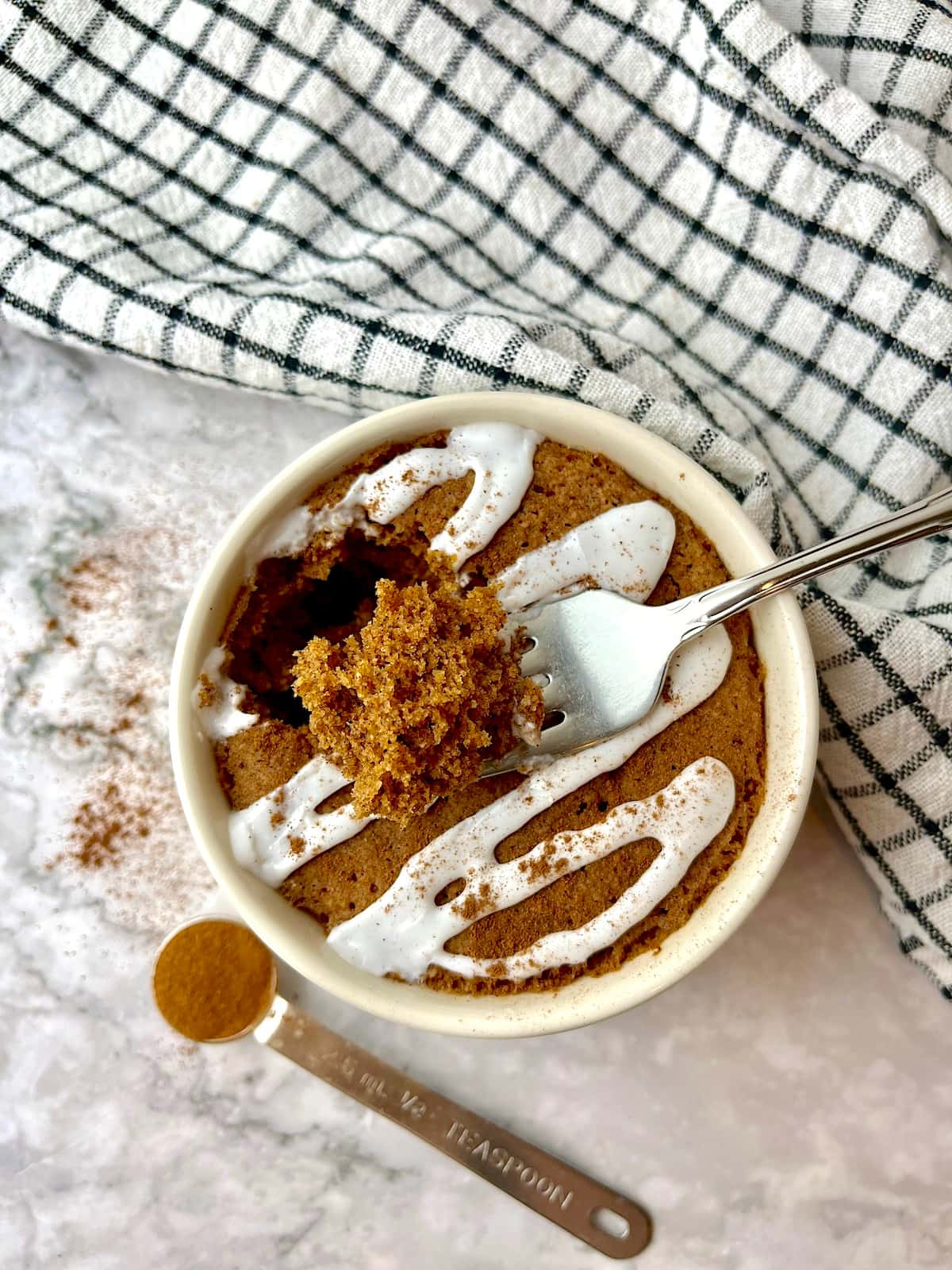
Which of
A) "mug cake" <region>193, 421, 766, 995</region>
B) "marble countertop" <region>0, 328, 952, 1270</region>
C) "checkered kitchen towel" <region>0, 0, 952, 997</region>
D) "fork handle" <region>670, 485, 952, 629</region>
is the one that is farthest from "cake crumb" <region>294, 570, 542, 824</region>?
"marble countertop" <region>0, 328, 952, 1270</region>

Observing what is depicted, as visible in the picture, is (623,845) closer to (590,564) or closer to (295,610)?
(590,564)

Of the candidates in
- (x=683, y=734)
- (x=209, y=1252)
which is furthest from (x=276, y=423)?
(x=209, y=1252)

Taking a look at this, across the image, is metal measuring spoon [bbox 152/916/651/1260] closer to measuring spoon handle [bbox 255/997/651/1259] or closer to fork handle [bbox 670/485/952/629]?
measuring spoon handle [bbox 255/997/651/1259]

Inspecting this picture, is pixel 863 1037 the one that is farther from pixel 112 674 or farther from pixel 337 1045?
pixel 112 674

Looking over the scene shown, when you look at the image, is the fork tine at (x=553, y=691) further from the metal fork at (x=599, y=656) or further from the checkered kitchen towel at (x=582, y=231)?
the checkered kitchen towel at (x=582, y=231)

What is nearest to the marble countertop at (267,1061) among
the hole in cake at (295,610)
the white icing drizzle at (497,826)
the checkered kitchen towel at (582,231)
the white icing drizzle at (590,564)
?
the checkered kitchen towel at (582,231)

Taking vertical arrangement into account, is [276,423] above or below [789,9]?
below
